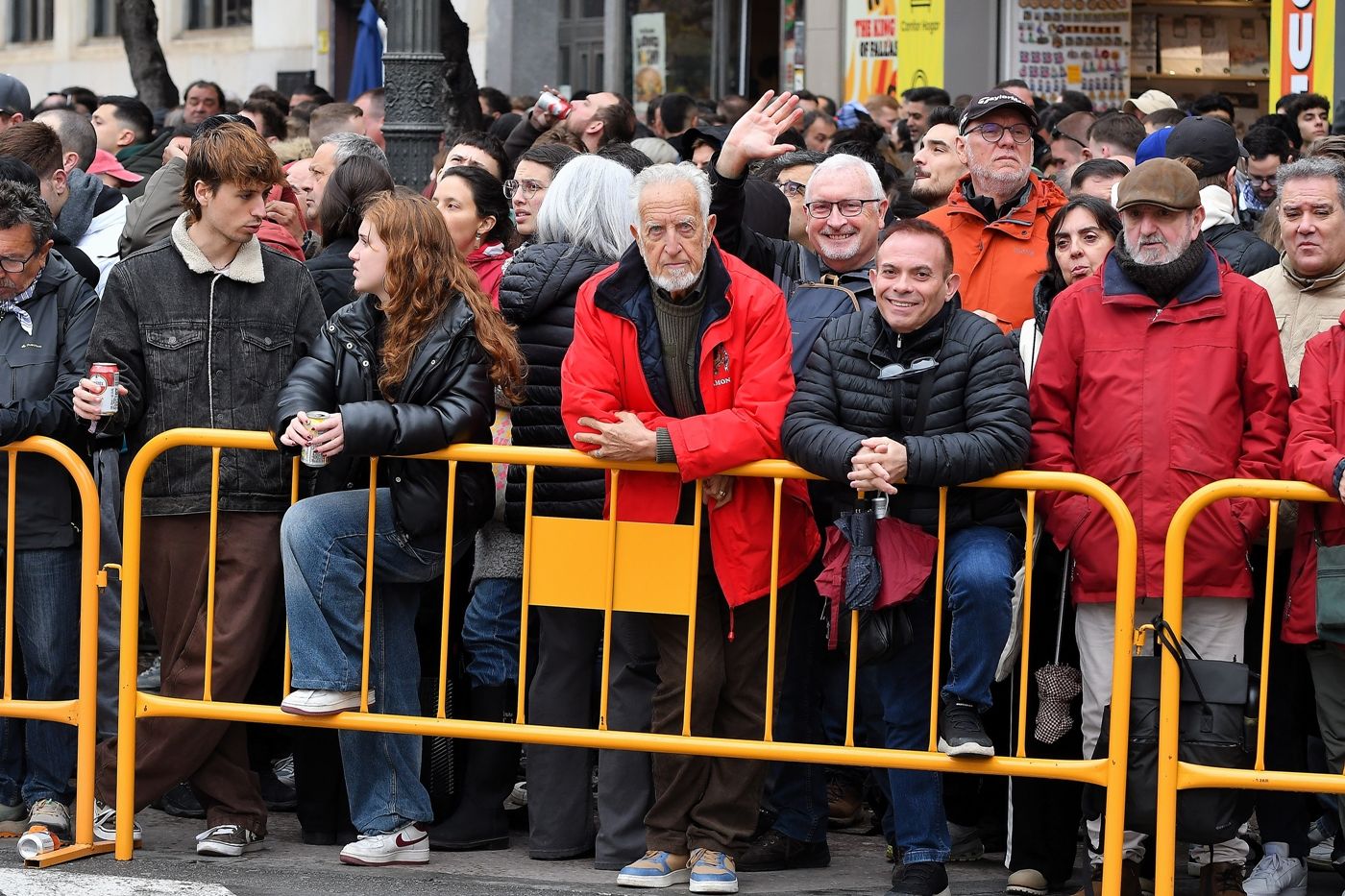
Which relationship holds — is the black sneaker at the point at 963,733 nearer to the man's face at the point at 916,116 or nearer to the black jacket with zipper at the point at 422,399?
the black jacket with zipper at the point at 422,399

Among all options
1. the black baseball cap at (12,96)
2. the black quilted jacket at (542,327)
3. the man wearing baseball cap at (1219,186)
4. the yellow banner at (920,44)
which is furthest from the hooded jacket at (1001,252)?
the yellow banner at (920,44)

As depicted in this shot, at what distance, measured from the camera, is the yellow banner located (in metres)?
17.5

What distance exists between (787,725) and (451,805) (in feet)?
3.81

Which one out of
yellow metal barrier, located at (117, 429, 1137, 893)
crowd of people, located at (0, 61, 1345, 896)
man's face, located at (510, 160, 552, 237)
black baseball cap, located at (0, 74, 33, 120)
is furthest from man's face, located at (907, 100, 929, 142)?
yellow metal barrier, located at (117, 429, 1137, 893)

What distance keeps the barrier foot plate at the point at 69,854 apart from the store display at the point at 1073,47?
12.6 metres

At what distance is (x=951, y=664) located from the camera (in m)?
5.78

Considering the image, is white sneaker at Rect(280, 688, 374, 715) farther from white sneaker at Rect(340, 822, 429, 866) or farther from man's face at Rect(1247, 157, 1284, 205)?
man's face at Rect(1247, 157, 1284, 205)

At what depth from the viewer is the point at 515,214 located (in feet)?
24.0

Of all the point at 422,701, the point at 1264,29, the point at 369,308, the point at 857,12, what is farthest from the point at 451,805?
the point at 857,12

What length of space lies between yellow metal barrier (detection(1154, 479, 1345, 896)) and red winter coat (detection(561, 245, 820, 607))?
1142 mm

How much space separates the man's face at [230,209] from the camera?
6.16m

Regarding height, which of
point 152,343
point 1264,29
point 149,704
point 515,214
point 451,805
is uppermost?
point 1264,29

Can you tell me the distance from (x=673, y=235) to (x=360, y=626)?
1.58 meters

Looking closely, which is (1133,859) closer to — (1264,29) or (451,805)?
(451,805)
